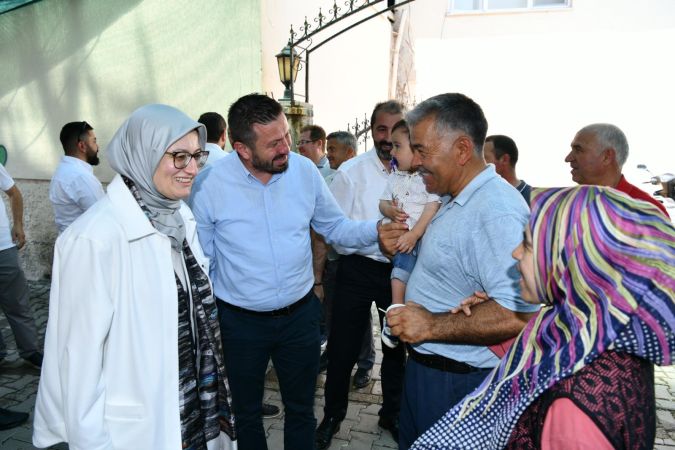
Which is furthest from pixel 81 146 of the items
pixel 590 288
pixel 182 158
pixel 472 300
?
pixel 590 288

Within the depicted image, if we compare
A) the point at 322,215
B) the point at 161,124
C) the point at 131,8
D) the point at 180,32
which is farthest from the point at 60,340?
the point at 131,8

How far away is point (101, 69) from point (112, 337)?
658 centimetres

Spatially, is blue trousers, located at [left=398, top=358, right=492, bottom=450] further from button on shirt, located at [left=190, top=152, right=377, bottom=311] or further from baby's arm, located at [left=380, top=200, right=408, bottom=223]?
button on shirt, located at [left=190, top=152, right=377, bottom=311]

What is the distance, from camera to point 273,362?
9.08 ft

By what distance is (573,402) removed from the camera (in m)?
1.12

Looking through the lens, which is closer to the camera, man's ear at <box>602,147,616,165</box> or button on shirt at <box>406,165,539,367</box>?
button on shirt at <box>406,165,539,367</box>

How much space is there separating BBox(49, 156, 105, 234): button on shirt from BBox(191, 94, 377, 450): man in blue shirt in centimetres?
260

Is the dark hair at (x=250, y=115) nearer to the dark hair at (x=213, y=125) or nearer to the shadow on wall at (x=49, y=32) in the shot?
the dark hair at (x=213, y=125)

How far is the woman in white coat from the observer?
5.41 feet

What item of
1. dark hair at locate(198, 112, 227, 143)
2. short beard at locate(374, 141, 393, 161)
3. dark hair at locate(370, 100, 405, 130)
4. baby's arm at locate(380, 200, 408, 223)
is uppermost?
dark hair at locate(370, 100, 405, 130)

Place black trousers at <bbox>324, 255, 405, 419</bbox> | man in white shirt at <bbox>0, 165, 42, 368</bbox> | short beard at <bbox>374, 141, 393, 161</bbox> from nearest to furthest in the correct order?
black trousers at <bbox>324, 255, 405, 419</bbox> → short beard at <bbox>374, 141, 393, 161</bbox> → man in white shirt at <bbox>0, 165, 42, 368</bbox>

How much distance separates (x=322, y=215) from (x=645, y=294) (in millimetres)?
2140

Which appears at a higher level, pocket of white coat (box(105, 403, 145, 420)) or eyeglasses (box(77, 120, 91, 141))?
eyeglasses (box(77, 120, 91, 141))

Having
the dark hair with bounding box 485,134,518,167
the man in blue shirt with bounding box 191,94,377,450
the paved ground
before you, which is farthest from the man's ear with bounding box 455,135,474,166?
the dark hair with bounding box 485,134,518,167
